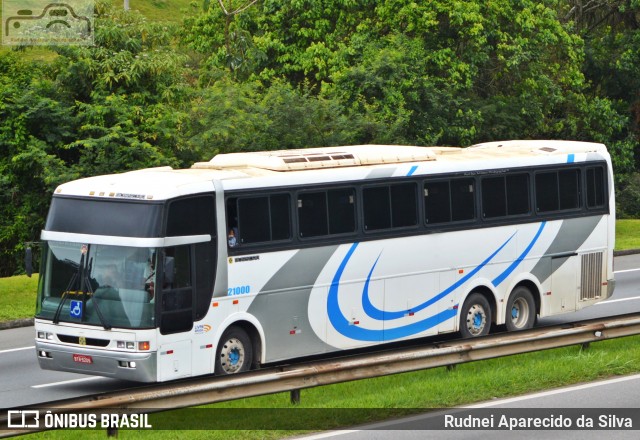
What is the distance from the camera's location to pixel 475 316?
2067cm

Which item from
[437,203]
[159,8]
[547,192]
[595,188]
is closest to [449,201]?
[437,203]

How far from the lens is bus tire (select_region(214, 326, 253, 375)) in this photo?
16.8 meters

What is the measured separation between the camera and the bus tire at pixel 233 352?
16781mm

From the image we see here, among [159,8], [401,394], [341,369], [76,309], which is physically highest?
[159,8]

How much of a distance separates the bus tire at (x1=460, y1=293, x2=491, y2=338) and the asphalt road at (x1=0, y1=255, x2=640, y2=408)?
2545 millimetres

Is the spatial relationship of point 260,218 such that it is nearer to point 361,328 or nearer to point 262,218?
point 262,218

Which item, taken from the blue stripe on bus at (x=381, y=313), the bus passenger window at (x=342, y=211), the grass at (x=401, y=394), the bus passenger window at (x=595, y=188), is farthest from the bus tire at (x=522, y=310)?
the bus passenger window at (x=342, y=211)

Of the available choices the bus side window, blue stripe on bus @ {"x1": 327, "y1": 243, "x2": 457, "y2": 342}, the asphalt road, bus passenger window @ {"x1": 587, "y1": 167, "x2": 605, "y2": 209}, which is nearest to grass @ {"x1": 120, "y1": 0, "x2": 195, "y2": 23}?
the asphalt road

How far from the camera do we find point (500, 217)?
68.5 ft

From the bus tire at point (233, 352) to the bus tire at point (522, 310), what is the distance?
6003 mm

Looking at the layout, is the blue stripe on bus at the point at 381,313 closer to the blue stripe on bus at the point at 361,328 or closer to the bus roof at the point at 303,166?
the blue stripe on bus at the point at 361,328

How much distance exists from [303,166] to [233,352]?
10.5 ft

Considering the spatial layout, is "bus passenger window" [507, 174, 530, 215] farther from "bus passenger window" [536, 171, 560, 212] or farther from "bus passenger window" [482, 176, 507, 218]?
"bus passenger window" [536, 171, 560, 212]

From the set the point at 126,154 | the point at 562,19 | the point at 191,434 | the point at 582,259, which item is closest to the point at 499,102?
the point at 562,19
